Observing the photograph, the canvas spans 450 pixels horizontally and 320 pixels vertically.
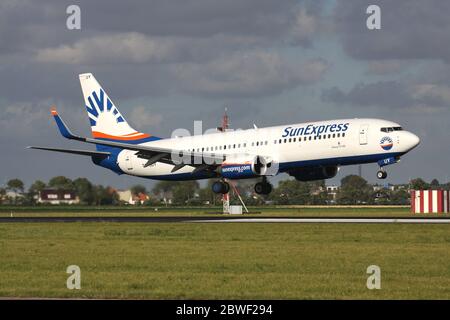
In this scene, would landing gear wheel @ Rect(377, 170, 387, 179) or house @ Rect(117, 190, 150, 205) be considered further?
house @ Rect(117, 190, 150, 205)

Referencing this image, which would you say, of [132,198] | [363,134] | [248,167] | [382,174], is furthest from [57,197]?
[382,174]

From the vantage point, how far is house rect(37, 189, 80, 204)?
118 metres

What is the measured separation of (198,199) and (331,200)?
45.0 meters

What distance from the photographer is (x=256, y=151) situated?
68.1 meters

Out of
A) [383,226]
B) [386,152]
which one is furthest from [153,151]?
[383,226]

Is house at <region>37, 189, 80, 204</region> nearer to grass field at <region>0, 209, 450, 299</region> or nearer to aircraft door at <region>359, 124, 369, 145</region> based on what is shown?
aircraft door at <region>359, 124, 369, 145</region>

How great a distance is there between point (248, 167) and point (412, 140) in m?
12.7

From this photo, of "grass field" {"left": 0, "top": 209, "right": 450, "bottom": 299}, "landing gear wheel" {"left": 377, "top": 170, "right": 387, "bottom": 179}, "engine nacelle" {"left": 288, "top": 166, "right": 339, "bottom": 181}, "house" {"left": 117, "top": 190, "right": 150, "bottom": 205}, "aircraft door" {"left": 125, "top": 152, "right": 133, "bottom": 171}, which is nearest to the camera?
"grass field" {"left": 0, "top": 209, "right": 450, "bottom": 299}

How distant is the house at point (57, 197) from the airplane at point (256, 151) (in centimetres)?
3632

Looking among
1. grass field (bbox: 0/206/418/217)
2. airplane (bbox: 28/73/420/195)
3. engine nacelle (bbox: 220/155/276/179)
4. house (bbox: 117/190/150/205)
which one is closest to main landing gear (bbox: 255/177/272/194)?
airplane (bbox: 28/73/420/195)

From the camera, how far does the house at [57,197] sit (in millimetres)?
118062
